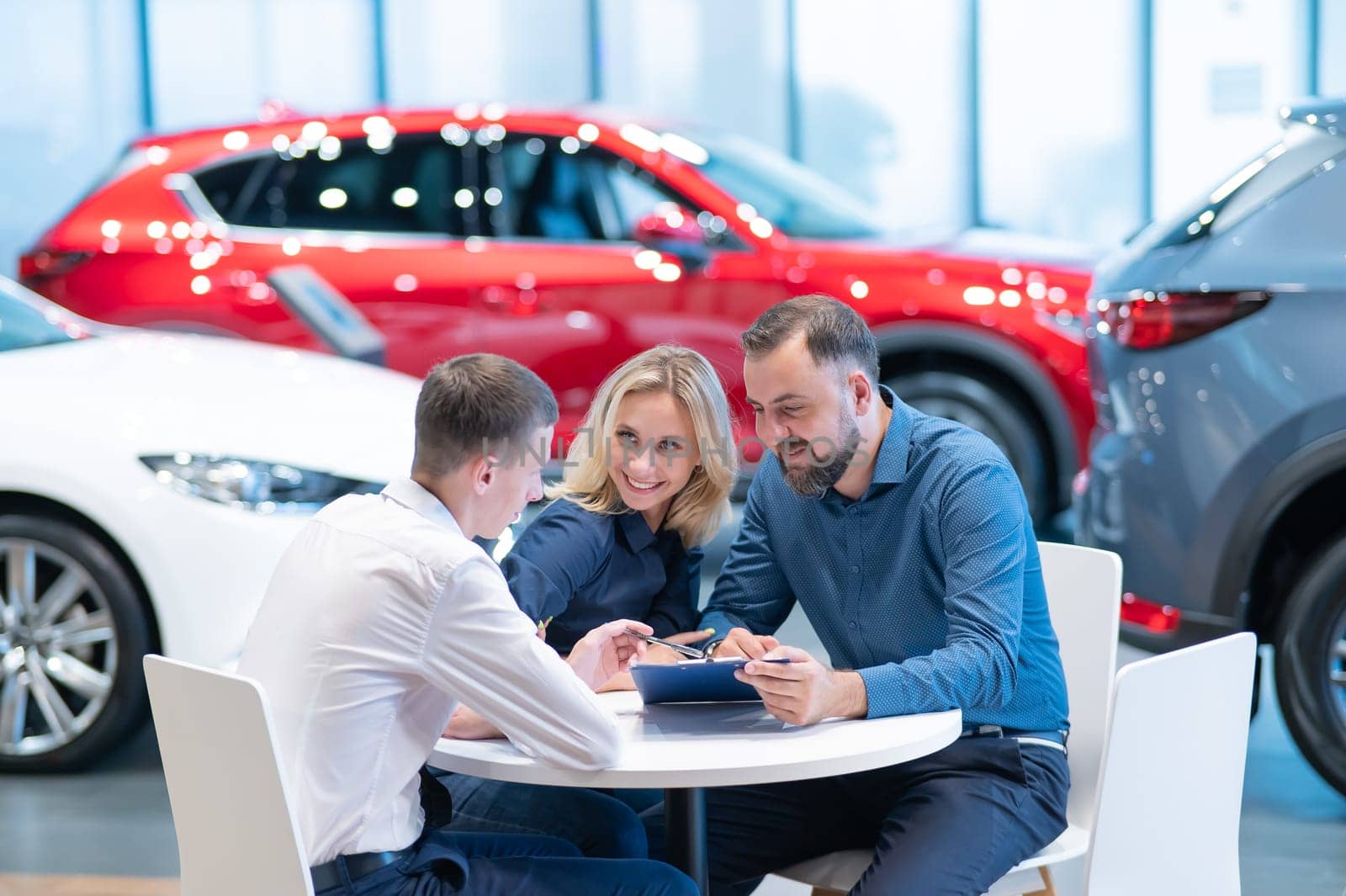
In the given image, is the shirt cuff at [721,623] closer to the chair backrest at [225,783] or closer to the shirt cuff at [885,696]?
the shirt cuff at [885,696]

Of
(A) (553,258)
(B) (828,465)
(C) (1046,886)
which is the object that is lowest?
(C) (1046,886)

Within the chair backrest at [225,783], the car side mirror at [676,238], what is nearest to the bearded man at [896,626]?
the chair backrest at [225,783]

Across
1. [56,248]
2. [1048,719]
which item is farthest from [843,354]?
[56,248]

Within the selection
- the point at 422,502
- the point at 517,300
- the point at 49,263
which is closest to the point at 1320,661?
the point at 422,502

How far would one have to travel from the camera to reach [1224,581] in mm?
3385

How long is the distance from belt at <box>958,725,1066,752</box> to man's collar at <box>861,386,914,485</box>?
0.40 meters

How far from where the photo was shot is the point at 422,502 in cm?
203

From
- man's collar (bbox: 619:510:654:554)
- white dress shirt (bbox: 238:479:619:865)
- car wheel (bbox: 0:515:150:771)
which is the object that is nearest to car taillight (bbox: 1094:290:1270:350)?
man's collar (bbox: 619:510:654:554)

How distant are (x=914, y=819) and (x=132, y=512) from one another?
2143mm

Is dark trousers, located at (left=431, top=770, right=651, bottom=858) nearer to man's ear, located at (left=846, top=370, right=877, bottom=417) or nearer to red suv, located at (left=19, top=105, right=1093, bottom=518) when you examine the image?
man's ear, located at (left=846, top=370, right=877, bottom=417)

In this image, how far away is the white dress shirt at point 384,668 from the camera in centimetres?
191

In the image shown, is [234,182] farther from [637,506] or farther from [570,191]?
[637,506]

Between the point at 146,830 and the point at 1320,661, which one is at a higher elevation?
the point at 1320,661

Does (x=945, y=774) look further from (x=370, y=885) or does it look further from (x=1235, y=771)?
(x=370, y=885)
